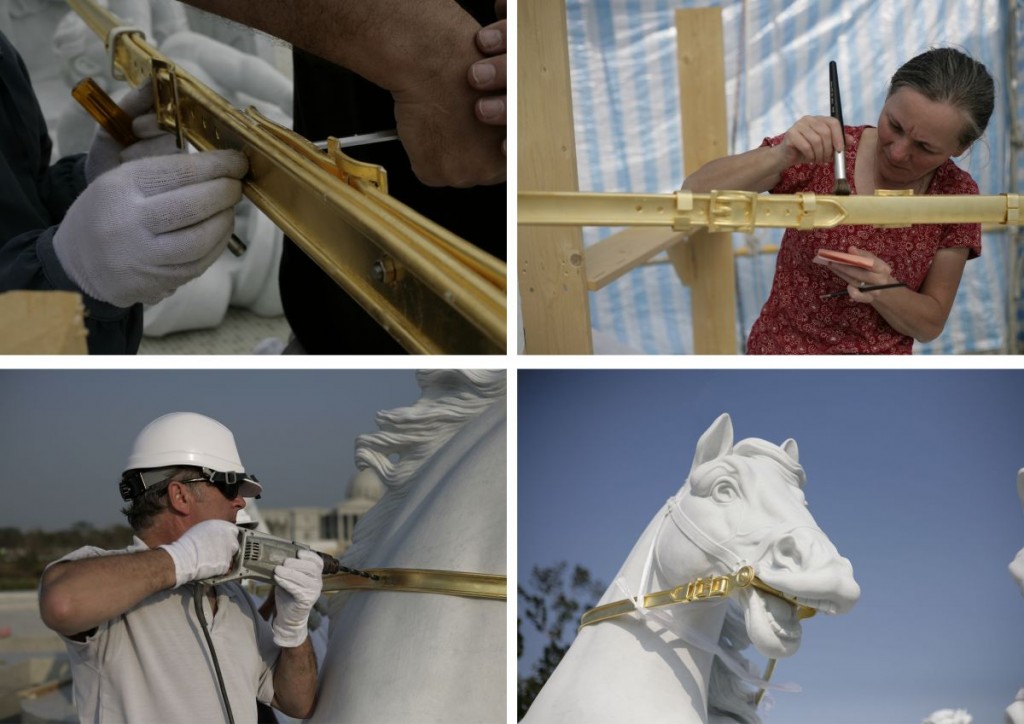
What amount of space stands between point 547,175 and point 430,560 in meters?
0.40

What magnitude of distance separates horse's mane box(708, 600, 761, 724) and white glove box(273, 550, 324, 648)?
0.35 m

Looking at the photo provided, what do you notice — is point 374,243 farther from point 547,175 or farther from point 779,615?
point 779,615

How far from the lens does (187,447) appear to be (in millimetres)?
970

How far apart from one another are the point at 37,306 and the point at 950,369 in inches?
32.7

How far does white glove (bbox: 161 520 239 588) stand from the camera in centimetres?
88

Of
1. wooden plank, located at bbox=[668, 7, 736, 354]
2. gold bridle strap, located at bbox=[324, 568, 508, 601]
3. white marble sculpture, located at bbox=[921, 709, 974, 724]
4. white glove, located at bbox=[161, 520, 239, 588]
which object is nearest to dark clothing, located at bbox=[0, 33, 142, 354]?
white glove, located at bbox=[161, 520, 239, 588]

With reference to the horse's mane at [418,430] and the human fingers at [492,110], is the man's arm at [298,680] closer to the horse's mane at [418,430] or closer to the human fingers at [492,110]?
the horse's mane at [418,430]

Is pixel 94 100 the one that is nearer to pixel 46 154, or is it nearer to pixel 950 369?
pixel 46 154

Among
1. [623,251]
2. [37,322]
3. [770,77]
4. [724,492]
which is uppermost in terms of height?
[770,77]

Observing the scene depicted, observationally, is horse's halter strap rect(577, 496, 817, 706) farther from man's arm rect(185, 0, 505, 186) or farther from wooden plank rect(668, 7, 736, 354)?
wooden plank rect(668, 7, 736, 354)

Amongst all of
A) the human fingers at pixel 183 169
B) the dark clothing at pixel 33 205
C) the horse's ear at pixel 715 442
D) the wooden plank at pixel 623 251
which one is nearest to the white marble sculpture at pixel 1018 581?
the horse's ear at pixel 715 442

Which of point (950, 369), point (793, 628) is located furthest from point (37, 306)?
point (950, 369)

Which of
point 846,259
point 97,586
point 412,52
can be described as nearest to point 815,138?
point 846,259

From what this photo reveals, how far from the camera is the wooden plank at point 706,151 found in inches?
62.3
